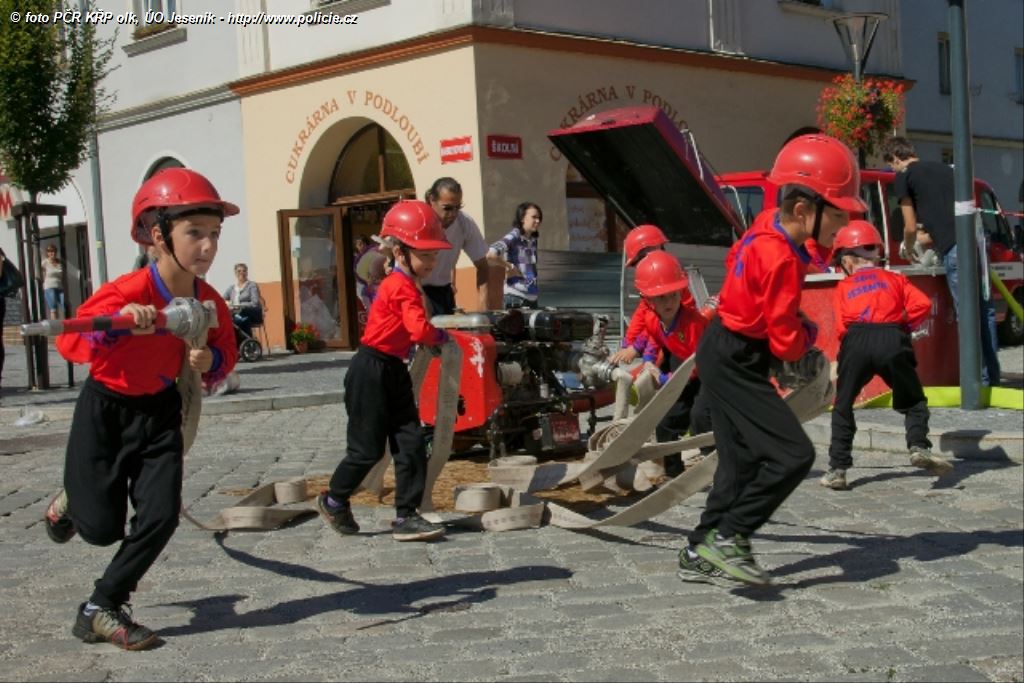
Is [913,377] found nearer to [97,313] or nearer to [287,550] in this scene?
[287,550]

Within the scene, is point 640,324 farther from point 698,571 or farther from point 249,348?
point 249,348

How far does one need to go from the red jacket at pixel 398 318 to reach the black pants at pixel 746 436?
62.0 inches

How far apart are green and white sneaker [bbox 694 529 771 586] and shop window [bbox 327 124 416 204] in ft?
52.7

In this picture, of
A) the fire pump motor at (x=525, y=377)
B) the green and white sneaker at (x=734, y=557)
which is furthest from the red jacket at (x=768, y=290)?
the fire pump motor at (x=525, y=377)

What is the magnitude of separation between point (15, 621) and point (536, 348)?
4.18 meters

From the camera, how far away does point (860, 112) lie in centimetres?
2261

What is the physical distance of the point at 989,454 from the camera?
8906 mm

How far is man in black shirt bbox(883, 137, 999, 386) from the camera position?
11.4m

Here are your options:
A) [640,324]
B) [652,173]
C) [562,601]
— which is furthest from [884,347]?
[652,173]

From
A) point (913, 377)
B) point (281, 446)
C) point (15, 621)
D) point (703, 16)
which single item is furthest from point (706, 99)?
point (15, 621)

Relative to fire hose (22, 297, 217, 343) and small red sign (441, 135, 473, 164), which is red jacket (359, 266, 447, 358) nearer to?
fire hose (22, 297, 217, 343)

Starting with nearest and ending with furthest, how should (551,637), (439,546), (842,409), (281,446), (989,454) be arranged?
1. (551,637)
2. (439,546)
3. (842,409)
4. (989,454)
5. (281,446)

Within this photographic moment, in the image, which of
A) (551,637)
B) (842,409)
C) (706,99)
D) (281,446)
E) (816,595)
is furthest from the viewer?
(706,99)

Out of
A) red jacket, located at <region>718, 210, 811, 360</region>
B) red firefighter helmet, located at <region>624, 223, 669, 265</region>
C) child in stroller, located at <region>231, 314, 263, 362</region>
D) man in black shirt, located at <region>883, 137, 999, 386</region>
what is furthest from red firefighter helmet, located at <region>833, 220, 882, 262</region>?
child in stroller, located at <region>231, 314, 263, 362</region>
